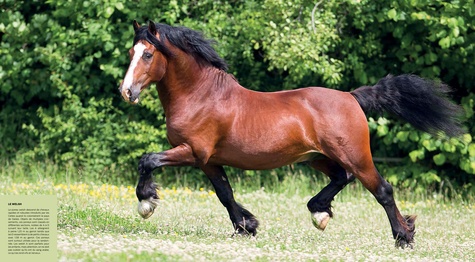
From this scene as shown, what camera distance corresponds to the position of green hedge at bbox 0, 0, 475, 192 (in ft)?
44.9

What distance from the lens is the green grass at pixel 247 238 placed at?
22.9 feet

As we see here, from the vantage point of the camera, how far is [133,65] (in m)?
8.15

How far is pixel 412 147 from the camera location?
14773 mm

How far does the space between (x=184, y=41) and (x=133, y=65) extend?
26.8 inches

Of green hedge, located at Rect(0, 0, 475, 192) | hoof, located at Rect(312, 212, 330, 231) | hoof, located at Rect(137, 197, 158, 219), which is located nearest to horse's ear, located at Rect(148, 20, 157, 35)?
hoof, located at Rect(137, 197, 158, 219)

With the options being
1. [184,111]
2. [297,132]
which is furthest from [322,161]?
[184,111]

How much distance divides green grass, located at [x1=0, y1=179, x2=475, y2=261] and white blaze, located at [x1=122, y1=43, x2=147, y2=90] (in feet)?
4.45

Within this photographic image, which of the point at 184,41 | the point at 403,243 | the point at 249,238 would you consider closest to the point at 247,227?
the point at 249,238

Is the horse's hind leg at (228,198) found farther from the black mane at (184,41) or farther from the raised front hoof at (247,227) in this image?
the black mane at (184,41)

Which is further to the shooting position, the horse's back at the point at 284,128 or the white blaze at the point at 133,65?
the horse's back at the point at 284,128

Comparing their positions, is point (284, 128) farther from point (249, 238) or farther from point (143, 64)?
point (143, 64)

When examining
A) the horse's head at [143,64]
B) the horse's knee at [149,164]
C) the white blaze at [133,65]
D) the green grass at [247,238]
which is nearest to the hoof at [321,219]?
the green grass at [247,238]

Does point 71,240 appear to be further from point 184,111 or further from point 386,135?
point 386,135

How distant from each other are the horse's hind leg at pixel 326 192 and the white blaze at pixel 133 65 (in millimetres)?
2191
